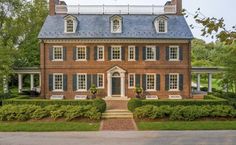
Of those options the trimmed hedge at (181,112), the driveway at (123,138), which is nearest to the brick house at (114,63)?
the trimmed hedge at (181,112)

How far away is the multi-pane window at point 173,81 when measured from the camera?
32562mm

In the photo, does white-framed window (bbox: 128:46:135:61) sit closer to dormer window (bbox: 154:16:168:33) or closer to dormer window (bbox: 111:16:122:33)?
dormer window (bbox: 111:16:122:33)

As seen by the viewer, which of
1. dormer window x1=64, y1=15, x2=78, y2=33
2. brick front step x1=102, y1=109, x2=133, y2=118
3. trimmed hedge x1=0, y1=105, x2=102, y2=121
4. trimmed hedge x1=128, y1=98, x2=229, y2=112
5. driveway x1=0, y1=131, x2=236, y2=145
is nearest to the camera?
driveway x1=0, y1=131, x2=236, y2=145

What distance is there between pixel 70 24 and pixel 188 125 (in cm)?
1782

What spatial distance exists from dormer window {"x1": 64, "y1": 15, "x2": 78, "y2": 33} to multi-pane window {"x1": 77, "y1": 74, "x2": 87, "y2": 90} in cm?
442

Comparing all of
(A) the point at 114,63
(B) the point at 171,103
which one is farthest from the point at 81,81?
(B) the point at 171,103

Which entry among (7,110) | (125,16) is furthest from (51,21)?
(7,110)

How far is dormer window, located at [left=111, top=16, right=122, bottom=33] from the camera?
32906 millimetres

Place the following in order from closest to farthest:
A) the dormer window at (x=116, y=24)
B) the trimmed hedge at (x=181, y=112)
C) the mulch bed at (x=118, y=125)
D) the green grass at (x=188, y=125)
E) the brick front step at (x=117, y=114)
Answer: the green grass at (x=188, y=125) < the mulch bed at (x=118, y=125) < the trimmed hedge at (x=181, y=112) < the brick front step at (x=117, y=114) < the dormer window at (x=116, y=24)

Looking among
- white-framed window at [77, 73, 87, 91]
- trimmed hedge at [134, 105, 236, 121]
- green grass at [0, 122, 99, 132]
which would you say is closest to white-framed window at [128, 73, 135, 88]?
white-framed window at [77, 73, 87, 91]

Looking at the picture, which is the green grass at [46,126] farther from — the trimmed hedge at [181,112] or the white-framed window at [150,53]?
the white-framed window at [150,53]

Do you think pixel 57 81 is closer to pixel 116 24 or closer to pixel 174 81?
pixel 116 24

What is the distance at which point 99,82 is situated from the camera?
32562 millimetres

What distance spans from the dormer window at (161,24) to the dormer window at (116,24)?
3.55 m
